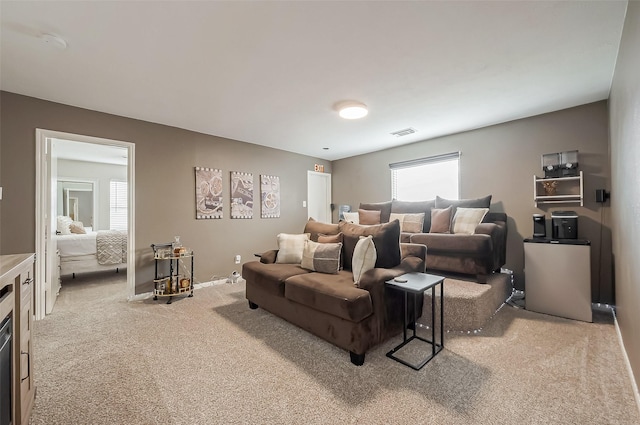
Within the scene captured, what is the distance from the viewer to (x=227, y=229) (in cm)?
461

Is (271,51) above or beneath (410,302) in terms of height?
above

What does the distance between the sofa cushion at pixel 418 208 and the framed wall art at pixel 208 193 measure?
3028mm

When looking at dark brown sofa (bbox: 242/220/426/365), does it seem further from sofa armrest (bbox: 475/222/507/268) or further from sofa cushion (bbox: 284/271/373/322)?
sofa armrest (bbox: 475/222/507/268)

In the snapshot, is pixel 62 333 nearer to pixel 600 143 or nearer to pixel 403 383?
pixel 403 383

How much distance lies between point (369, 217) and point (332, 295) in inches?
109

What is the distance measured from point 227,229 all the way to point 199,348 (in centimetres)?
254

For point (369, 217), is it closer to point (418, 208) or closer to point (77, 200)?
point (418, 208)

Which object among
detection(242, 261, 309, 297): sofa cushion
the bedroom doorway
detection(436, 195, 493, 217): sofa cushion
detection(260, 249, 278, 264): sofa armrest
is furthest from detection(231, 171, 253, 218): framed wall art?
detection(436, 195, 493, 217): sofa cushion

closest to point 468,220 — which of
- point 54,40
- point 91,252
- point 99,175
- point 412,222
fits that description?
point 412,222

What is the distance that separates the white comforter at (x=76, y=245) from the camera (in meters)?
4.52

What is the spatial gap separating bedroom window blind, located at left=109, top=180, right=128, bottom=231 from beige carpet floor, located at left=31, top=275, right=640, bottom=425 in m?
4.89

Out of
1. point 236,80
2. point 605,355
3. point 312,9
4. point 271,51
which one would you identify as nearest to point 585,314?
point 605,355

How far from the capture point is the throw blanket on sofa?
481 centimetres

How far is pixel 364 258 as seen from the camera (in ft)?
7.52
